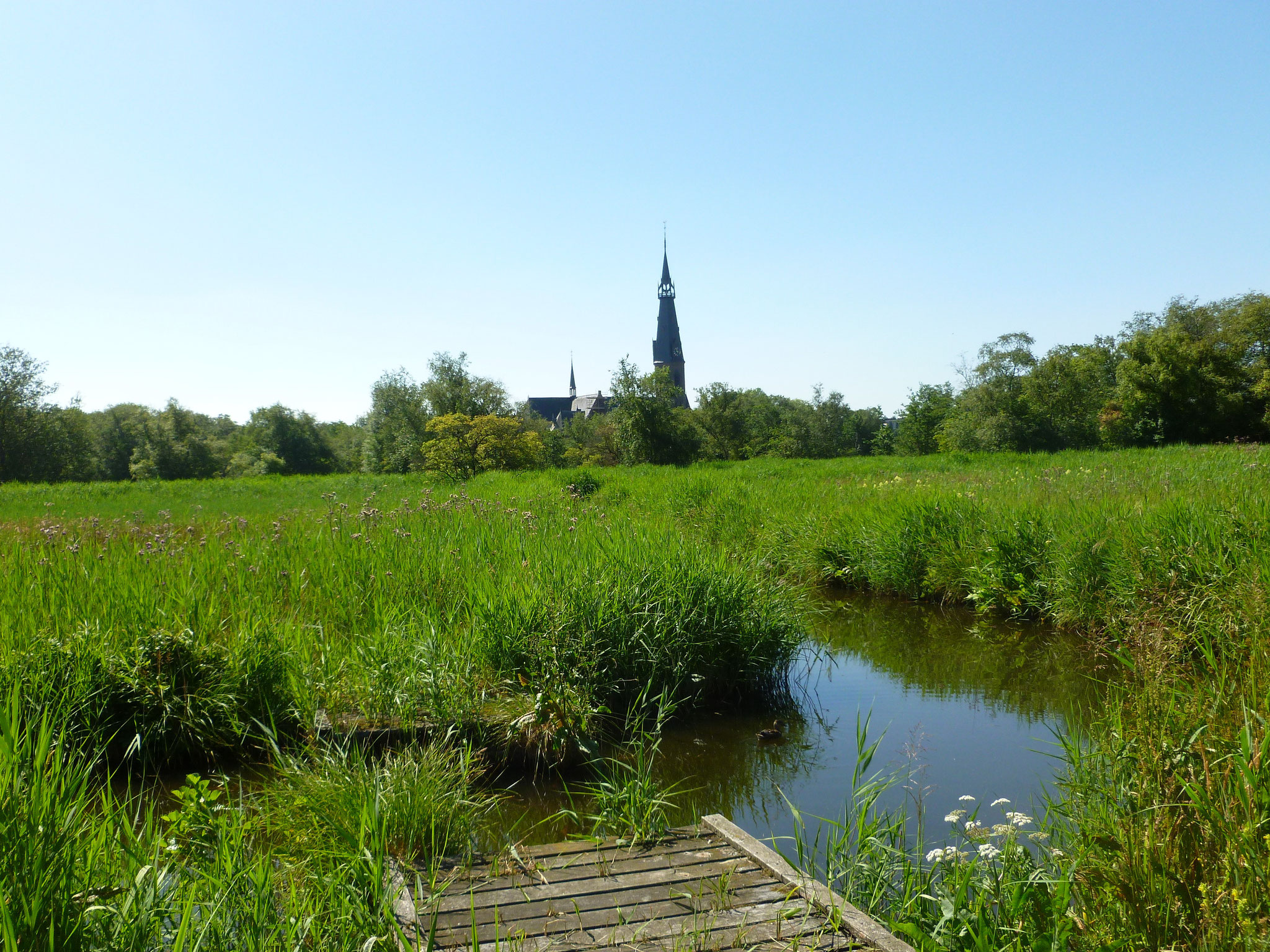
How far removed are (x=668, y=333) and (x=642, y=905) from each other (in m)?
97.7

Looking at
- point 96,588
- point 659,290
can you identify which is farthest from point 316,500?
point 659,290

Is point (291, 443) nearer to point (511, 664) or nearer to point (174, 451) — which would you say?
point (174, 451)

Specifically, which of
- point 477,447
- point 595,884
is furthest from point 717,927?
point 477,447

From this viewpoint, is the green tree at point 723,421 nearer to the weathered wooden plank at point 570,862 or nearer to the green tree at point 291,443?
the green tree at point 291,443

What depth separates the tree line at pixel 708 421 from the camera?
110ft

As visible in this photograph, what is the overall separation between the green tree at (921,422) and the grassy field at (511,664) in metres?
53.3

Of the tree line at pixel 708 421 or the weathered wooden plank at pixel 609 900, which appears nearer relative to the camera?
the weathered wooden plank at pixel 609 900

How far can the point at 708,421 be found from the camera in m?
58.1

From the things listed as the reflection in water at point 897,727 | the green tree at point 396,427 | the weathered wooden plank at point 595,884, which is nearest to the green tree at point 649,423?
the green tree at point 396,427

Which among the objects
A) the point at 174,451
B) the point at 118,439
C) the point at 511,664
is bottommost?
the point at 511,664

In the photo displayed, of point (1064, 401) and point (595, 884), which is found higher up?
point (1064, 401)

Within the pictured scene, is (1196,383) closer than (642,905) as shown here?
No

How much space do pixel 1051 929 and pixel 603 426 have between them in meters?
68.9

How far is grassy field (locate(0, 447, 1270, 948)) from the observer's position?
2.44m
